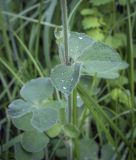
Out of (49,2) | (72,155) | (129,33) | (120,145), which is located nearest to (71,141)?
(72,155)

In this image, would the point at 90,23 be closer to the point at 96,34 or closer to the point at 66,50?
the point at 96,34

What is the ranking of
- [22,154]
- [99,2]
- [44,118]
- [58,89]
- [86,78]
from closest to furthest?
[58,89], [44,118], [22,154], [86,78], [99,2]

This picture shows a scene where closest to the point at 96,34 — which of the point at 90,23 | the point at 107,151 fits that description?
the point at 90,23

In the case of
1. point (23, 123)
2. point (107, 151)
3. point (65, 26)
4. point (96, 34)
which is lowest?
point (107, 151)

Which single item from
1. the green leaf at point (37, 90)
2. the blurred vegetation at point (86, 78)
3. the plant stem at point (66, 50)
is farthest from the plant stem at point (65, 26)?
the blurred vegetation at point (86, 78)

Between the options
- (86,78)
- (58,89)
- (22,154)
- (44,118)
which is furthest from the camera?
(86,78)

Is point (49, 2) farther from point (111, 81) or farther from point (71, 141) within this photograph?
point (71, 141)

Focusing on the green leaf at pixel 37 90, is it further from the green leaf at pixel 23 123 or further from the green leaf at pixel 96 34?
the green leaf at pixel 96 34

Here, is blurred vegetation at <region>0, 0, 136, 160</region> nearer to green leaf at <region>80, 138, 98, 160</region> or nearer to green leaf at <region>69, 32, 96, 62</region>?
green leaf at <region>80, 138, 98, 160</region>

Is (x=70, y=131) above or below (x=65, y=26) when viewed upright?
below
